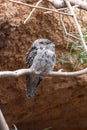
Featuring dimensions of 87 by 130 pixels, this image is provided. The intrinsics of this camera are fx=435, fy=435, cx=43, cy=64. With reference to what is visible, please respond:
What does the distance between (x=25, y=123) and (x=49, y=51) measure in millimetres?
1914

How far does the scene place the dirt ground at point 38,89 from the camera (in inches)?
160

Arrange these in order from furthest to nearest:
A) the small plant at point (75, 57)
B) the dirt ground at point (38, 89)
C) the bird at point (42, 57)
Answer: the dirt ground at point (38, 89), the small plant at point (75, 57), the bird at point (42, 57)

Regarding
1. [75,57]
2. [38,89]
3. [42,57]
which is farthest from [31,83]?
[38,89]

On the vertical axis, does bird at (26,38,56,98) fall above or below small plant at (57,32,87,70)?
above

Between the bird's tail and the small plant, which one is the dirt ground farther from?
the bird's tail

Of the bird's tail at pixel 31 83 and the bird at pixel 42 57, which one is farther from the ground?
the bird at pixel 42 57

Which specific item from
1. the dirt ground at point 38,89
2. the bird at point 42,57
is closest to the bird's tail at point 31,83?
the bird at point 42,57

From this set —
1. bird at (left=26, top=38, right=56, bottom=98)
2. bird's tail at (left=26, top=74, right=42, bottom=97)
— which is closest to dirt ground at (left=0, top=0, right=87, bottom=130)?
bird's tail at (left=26, top=74, right=42, bottom=97)

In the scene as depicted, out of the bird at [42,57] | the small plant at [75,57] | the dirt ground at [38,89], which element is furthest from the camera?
the dirt ground at [38,89]

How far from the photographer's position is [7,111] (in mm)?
4605

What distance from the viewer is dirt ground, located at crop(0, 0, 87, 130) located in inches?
160

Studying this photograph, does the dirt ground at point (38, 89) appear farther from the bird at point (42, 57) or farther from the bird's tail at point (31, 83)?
the bird at point (42, 57)

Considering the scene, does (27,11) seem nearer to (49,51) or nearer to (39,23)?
(39,23)

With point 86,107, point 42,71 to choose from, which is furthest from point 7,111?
point 42,71
